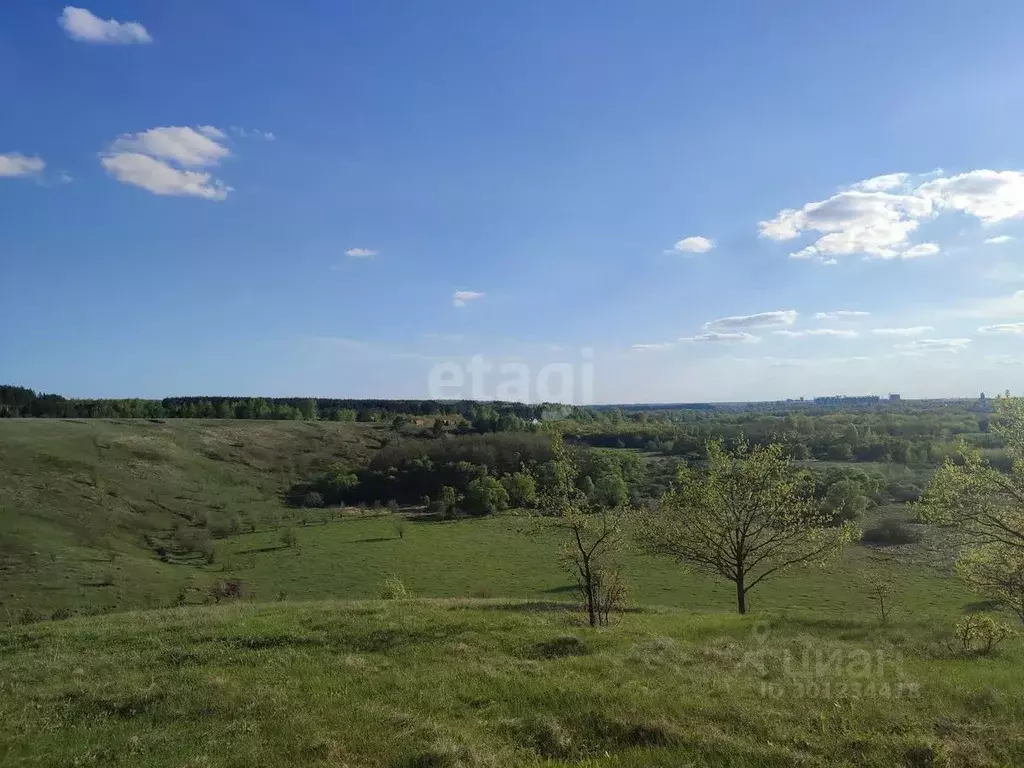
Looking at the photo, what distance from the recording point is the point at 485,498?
410ft

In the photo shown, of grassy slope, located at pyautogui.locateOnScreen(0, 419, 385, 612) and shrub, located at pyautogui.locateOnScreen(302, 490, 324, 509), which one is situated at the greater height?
grassy slope, located at pyautogui.locateOnScreen(0, 419, 385, 612)

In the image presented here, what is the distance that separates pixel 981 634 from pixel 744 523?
14.5 m

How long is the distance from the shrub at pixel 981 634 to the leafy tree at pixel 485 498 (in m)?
109

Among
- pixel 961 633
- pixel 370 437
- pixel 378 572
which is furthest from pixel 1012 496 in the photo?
pixel 370 437

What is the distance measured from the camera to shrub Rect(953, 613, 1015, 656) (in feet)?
54.3

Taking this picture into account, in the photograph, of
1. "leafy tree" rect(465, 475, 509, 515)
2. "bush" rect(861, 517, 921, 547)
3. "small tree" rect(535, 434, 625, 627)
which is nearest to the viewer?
"small tree" rect(535, 434, 625, 627)

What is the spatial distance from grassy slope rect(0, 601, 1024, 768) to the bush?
80.8 meters

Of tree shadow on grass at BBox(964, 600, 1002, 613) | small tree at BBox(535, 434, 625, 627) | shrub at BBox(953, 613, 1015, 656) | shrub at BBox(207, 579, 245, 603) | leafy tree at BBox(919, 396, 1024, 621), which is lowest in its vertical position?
shrub at BBox(207, 579, 245, 603)

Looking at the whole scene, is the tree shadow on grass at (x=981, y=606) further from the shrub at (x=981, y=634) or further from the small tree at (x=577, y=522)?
the small tree at (x=577, y=522)

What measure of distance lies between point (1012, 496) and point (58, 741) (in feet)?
71.2

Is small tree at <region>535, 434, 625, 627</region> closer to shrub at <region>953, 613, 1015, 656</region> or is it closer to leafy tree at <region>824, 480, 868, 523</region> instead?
shrub at <region>953, 613, 1015, 656</region>

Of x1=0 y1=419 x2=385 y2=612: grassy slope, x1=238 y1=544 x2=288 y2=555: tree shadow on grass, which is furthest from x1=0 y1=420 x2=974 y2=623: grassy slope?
x1=0 y1=419 x2=385 y2=612: grassy slope

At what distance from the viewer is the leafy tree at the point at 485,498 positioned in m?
125

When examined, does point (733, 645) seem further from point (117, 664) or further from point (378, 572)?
point (378, 572)
